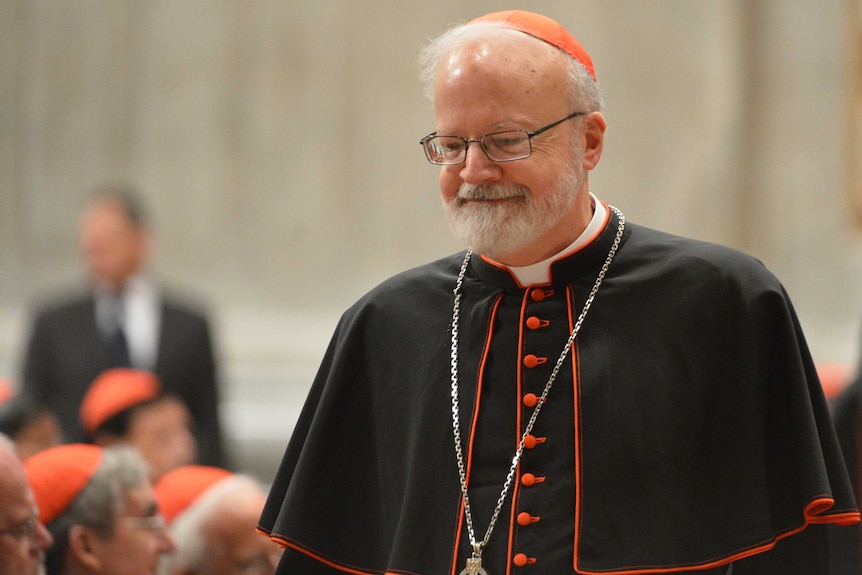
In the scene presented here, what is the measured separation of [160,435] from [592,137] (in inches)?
132

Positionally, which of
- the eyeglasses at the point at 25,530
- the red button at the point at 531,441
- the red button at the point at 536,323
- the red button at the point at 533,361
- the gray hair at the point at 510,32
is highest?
the gray hair at the point at 510,32

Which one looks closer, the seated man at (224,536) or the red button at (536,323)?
the red button at (536,323)

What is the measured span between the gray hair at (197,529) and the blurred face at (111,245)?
3.00 meters

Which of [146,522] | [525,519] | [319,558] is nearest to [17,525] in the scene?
[146,522]

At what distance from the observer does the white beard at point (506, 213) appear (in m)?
2.79

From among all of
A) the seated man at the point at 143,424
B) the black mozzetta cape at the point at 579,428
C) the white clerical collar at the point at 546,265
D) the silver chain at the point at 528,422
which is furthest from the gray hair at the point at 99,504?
the seated man at the point at 143,424

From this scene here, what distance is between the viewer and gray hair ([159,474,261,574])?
3.97 metres

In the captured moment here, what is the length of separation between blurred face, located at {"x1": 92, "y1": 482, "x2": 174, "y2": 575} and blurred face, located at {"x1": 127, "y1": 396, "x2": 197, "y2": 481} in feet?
6.46

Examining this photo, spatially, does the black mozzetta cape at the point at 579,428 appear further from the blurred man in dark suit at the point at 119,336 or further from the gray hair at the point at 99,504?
the blurred man in dark suit at the point at 119,336

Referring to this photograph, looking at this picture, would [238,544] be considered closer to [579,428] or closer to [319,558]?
[319,558]

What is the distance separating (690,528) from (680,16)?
265 inches

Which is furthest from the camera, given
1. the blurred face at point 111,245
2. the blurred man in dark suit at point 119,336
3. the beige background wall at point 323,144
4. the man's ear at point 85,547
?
the beige background wall at point 323,144

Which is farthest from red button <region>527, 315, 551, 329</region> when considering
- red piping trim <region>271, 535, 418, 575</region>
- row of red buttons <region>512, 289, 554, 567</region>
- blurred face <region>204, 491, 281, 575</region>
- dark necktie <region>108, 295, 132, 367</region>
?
dark necktie <region>108, 295, 132, 367</region>

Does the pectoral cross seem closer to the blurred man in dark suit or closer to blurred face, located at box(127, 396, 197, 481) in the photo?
blurred face, located at box(127, 396, 197, 481)
